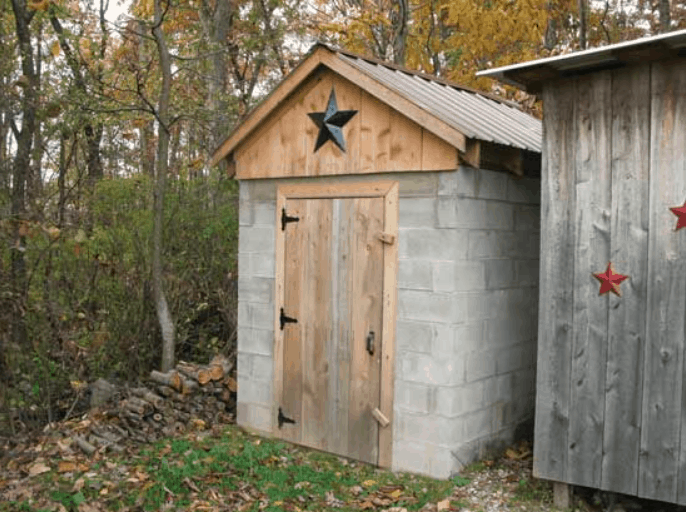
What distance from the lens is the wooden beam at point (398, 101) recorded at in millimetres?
5145

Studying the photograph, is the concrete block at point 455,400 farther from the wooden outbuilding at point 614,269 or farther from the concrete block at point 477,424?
the wooden outbuilding at point 614,269

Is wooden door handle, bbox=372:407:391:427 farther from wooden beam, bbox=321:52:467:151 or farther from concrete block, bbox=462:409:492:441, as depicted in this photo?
wooden beam, bbox=321:52:467:151

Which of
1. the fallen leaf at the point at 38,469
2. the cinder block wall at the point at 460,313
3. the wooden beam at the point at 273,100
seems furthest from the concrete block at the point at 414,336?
the fallen leaf at the point at 38,469

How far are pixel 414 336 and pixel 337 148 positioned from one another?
1.69 meters

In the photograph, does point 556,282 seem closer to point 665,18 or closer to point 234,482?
point 234,482

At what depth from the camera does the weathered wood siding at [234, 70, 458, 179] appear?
5.48 metres

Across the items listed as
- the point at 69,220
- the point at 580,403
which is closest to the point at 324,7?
the point at 69,220

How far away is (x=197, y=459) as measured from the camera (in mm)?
5945

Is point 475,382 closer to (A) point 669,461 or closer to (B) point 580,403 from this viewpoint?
(B) point 580,403

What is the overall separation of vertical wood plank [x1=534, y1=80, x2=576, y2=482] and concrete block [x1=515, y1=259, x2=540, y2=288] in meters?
1.15

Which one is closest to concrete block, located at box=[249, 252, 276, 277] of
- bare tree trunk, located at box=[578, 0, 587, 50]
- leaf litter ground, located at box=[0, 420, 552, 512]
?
leaf litter ground, located at box=[0, 420, 552, 512]

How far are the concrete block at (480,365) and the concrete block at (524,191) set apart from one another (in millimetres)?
1314

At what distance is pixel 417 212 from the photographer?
5535 millimetres

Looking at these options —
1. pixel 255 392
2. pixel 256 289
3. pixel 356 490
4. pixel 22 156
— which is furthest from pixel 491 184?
pixel 22 156
